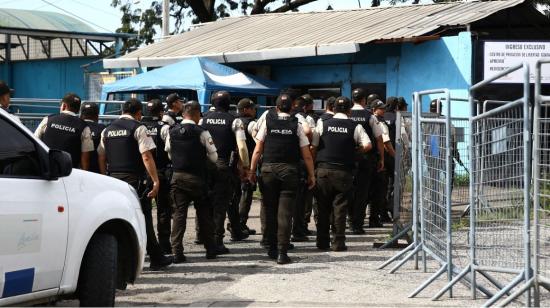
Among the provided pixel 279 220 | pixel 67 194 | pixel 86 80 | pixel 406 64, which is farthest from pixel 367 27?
pixel 67 194

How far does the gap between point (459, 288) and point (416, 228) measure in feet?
3.32

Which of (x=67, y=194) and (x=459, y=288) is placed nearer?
(x=67, y=194)

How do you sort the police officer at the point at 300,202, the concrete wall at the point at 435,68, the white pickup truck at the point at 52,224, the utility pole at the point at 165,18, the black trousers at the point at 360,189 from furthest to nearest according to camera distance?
the utility pole at the point at 165,18, the concrete wall at the point at 435,68, the black trousers at the point at 360,189, the police officer at the point at 300,202, the white pickup truck at the point at 52,224

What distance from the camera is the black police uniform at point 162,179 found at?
36.2 feet

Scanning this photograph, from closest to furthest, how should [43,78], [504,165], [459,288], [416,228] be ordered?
[504,165], [459,288], [416,228], [43,78]

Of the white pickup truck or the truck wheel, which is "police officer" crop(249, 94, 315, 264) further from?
the truck wheel

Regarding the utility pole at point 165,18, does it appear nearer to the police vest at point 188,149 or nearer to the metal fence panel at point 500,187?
the police vest at point 188,149

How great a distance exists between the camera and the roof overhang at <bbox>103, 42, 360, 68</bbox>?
68.0 feet

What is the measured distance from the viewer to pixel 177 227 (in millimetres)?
10711

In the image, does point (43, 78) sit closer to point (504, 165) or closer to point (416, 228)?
point (416, 228)

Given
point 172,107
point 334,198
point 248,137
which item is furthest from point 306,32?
point 334,198

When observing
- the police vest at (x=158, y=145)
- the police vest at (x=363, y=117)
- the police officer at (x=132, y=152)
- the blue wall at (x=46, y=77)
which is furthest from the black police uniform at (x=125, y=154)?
the blue wall at (x=46, y=77)

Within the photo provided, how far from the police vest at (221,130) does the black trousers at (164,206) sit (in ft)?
3.32

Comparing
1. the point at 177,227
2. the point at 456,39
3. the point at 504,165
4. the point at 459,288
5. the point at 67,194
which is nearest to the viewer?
the point at 67,194
